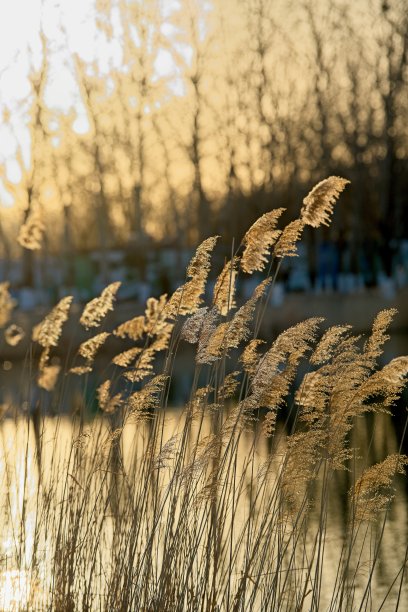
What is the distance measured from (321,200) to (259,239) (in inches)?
10.8

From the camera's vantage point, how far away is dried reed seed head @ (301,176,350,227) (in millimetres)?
4078

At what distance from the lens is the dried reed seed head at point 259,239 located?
4.18 m

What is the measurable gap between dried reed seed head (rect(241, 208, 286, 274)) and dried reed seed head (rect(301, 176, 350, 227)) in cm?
11

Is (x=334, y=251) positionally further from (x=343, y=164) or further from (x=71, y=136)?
(x=71, y=136)

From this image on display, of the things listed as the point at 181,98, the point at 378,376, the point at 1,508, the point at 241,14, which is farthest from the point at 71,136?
the point at 378,376

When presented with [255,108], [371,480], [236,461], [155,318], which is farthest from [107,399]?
[255,108]

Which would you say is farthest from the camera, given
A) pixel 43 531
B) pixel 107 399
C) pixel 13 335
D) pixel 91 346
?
pixel 13 335

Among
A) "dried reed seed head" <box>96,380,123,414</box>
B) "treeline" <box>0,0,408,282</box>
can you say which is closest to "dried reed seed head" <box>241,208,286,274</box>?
"dried reed seed head" <box>96,380,123,414</box>

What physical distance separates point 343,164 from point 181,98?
539 cm

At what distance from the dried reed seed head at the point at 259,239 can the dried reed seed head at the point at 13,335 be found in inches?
109

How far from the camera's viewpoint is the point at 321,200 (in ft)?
13.5

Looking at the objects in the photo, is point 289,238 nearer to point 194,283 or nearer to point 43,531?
point 194,283

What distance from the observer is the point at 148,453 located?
488 cm

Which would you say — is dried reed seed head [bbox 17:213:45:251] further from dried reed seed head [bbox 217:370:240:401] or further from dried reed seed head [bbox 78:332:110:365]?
dried reed seed head [bbox 217:370:240:401]
